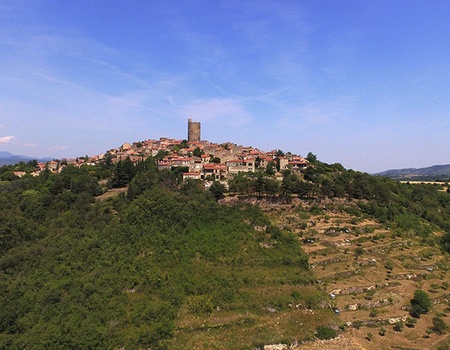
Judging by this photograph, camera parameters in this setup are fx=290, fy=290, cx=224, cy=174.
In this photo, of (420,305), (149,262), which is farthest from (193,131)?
(420,305)

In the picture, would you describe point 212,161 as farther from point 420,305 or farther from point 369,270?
point 420,305

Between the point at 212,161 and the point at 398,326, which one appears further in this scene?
the point at 212,161

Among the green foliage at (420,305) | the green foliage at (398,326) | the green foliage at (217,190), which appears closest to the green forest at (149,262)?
the green foliage at (217,190)

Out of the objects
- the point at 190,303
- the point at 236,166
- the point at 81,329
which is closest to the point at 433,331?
the point at 190,303

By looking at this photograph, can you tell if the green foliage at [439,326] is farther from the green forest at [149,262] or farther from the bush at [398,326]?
the green forest at [149,262]

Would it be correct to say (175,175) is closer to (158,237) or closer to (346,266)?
(158,237)

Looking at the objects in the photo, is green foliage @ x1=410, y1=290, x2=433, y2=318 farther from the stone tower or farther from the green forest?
the stone tower
